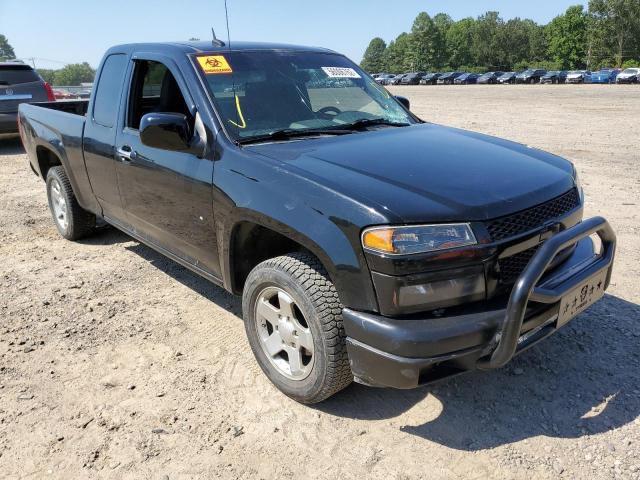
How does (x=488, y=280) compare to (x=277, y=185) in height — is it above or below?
below

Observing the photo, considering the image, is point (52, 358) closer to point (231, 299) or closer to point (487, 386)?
point (231, 299)

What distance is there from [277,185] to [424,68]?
364 ft

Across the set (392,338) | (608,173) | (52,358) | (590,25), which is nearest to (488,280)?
(392,338)

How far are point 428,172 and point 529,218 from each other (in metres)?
0.52

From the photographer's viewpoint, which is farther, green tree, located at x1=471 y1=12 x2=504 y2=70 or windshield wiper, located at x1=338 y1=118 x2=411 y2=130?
green tree, located at x1=471 y1=12 x2=504 y2=70

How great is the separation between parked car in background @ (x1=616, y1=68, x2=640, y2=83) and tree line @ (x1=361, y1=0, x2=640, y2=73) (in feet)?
79.0

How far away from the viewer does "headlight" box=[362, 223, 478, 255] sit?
91.2 inches

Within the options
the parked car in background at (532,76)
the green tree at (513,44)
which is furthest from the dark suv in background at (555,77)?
the green tree at (513,44)

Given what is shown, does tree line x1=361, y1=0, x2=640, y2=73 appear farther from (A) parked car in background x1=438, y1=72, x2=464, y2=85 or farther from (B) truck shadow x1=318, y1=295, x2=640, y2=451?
(B) truck shadow x1=318, y1=295, x2=640, y2=451

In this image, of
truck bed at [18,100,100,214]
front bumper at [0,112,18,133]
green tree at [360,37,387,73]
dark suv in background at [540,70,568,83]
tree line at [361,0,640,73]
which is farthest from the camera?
green tree at [360,37,387,73]

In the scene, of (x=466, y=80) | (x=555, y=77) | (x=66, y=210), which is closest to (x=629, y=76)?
(x=555, y=77)

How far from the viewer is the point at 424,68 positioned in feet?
350

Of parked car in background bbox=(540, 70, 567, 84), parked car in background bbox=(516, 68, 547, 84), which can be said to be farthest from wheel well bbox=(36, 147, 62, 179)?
parked car in background bbox=(516, 68, 547, 84)

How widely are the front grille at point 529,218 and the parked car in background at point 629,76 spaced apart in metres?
53.0
